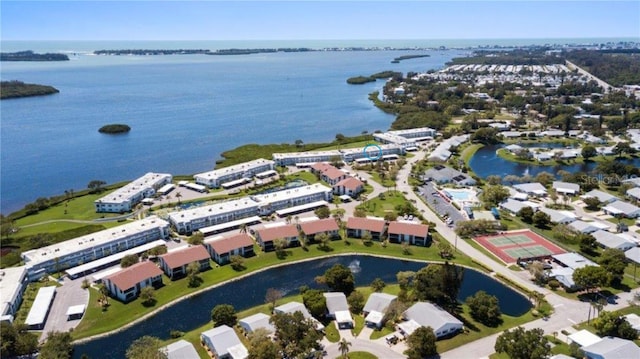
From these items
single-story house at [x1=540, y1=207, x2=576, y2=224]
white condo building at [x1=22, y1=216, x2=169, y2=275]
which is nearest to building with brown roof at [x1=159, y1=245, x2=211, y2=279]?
white condo building at [x1=22, y1=216, x2=169, y2=275]

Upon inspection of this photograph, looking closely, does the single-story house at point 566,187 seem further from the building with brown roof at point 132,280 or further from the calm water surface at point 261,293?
the building with brown roof at point 132,280

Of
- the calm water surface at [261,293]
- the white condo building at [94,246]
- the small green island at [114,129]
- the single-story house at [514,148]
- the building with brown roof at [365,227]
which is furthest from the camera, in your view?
the small green island at [114,129]

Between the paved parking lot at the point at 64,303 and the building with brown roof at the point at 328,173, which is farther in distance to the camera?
the building with brown roof at the point at 328,173

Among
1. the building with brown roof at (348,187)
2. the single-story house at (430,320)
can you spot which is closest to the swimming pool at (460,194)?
the building with brown roof at (348,187)

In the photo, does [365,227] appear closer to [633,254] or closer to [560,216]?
[560,216]

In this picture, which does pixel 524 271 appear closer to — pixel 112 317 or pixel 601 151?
pixel 112 317

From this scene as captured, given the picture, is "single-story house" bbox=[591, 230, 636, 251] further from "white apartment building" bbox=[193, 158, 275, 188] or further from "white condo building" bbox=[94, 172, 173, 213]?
"white condo building" bbox=[94, 172, 173, 213]

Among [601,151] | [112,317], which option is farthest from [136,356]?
[601,151]
